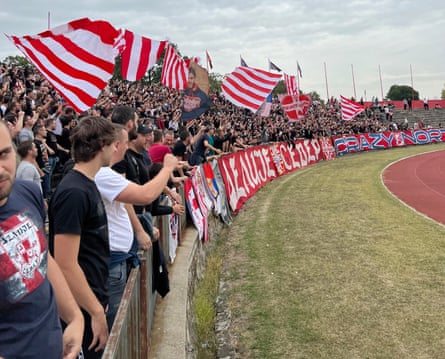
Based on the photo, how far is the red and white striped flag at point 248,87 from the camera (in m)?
15.1

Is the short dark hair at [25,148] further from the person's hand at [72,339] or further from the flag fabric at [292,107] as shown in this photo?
the flag fabric at [292,107]

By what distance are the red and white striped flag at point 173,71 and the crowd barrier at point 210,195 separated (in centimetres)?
241

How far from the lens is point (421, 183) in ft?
62.7

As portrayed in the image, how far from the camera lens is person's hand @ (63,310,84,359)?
89.4 inches

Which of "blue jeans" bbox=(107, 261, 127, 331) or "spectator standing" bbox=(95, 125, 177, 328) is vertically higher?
"spectator standing" bbox=(95, 125, 177, 328)

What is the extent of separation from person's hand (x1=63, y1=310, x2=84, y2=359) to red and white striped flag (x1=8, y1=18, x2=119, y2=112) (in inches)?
156

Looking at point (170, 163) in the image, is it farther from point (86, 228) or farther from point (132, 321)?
point (132, 321)

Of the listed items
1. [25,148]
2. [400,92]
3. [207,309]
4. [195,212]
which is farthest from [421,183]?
[400,92]

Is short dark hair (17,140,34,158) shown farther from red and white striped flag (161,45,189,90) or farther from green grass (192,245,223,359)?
red and white striped flag (161,45,189,90)

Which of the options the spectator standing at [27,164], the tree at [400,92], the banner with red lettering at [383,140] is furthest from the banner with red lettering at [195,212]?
the tree at [400,92]

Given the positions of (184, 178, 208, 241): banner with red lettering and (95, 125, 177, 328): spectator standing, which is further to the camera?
(184, 178, 208, 241): banner with red lettering

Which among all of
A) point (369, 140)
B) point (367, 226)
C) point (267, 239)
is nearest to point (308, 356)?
point (267, 239)

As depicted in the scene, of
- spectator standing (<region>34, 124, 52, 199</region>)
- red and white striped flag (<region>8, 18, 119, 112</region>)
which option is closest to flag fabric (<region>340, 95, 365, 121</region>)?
spectator standing (<region>34, 124, 52, 199</region>)

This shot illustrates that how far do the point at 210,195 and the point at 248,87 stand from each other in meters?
5.92
